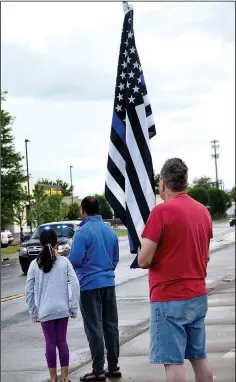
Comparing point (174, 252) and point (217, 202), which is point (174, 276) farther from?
point (217, 202)

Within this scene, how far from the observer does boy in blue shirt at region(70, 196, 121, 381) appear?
7.94 meters

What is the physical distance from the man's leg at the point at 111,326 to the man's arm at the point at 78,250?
17.8 inches

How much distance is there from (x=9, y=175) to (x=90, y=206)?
38.8 metres

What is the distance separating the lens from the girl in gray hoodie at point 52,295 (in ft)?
24.8

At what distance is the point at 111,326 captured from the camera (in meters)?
8.20

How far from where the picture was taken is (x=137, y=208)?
708 centimetres

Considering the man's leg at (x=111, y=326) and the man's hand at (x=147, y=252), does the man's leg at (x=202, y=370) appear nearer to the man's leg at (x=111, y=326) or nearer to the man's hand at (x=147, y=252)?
the man's hand at (x=147, y=252)

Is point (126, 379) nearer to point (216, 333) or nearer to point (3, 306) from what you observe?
point (216, 333)

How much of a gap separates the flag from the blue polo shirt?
513mm

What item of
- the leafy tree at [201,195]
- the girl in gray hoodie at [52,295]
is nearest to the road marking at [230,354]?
the girl in gray hoodie at [52,295]

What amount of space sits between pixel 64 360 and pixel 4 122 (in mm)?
36584

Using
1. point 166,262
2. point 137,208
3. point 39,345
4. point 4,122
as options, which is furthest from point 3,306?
point 4,122

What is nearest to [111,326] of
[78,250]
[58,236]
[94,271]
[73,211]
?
[94,271]

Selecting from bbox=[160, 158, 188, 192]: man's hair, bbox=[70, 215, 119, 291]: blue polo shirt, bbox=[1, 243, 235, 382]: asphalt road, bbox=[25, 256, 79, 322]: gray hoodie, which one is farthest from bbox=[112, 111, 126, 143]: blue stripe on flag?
bbox=[1, 243, 235, 382]: asphalt road
